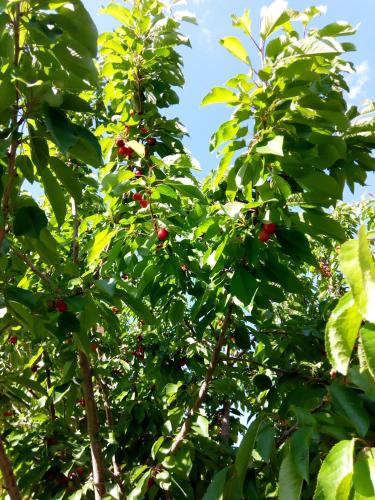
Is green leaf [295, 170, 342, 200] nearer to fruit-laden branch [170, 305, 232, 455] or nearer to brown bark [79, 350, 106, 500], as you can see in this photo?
fruit-laden branch [170, 305, 232, 455]

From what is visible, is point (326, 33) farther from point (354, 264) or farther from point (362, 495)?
point (362, 495)

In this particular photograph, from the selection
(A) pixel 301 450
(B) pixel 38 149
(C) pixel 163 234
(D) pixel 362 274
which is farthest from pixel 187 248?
(D) pixel 362 274

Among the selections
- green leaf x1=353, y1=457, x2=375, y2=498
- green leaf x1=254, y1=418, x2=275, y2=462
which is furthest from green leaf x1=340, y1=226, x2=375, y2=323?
green leaf x1=254, y1=418, x2=275, y2=462

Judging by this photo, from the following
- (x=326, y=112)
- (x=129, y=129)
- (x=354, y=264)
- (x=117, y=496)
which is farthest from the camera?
(x=129, y=129)

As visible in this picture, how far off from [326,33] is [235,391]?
1696 mm

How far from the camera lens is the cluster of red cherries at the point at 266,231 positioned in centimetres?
196

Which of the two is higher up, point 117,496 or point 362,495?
point 362,495

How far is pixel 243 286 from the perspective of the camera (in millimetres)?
1999

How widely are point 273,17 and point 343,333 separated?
1.35 m

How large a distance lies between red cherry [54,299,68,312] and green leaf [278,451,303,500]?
1.08m

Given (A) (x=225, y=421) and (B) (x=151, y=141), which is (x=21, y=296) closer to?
(B) (x=151, y=141)

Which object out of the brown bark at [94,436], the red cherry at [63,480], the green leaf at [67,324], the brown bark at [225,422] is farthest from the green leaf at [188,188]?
the brown bark at [225,422]

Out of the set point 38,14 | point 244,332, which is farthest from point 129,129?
point 38,14

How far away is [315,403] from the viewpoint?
191 centimetres
